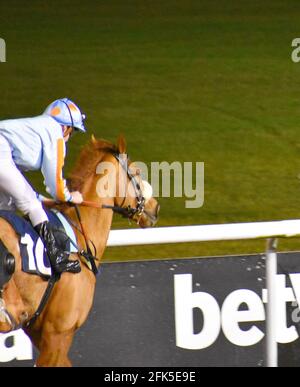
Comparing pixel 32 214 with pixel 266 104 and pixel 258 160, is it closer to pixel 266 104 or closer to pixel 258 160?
pixel 258 160

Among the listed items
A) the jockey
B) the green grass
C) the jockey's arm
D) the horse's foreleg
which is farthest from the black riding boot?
the green grass

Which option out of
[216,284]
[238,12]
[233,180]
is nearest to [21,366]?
[216,284]

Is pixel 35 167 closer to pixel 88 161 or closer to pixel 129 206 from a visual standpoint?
pixel 88 161

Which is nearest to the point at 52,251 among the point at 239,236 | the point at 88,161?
the point at 88,161

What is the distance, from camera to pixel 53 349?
485 cm

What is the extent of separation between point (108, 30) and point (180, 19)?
1.14 meters

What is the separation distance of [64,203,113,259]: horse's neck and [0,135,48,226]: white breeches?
32cm

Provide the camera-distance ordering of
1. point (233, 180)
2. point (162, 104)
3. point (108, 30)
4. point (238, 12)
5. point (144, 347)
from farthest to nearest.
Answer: point (238, 12), point (108, 30), point (162, 104), point (233, 180), point (144, 347)

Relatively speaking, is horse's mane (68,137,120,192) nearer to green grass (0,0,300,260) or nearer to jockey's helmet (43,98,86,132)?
jockey's helmet (43,98,86,132)

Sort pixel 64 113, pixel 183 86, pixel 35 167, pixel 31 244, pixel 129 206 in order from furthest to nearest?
pixel 183 86, pixel 129 206, pixel 64 113, pixel 35 167, pixel 31 244

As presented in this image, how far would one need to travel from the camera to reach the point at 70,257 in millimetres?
4973

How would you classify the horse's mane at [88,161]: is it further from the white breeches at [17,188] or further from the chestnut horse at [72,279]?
the white breeches at [17,188]

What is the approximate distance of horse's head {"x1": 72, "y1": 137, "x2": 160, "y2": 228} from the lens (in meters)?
5.16

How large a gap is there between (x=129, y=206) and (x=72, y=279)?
58 cm
